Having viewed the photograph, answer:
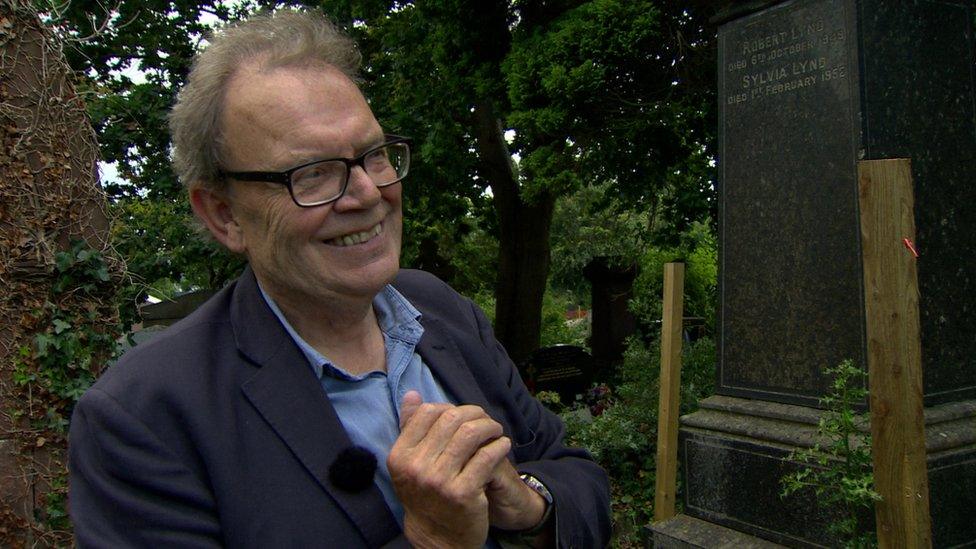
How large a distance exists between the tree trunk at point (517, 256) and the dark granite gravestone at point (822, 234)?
739cm

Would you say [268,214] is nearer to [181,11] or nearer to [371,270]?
[371,270]

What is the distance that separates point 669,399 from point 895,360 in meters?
2.50

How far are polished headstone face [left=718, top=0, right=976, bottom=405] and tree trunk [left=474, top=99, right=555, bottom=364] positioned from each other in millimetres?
7438

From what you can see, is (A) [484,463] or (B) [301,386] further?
(B) [301,386]

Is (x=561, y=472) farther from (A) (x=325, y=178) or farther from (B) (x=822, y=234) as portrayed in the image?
Answer: (B) (x=822, y=234)

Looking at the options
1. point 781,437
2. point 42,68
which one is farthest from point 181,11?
point 781,437

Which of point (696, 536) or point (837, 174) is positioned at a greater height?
point (837, 174)

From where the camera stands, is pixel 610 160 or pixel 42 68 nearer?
pixel 42 68

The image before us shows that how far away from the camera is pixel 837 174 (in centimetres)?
446

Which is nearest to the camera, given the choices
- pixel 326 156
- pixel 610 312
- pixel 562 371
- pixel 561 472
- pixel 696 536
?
pixel 326 156

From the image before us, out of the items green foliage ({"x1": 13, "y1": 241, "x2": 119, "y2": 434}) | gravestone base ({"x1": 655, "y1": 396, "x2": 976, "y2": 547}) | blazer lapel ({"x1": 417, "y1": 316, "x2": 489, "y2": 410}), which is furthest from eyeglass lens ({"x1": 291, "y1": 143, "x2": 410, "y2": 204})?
gravestone base ({"x1": 655, "y1": 396, "x2": 976, "y2": 547})

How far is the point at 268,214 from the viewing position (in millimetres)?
1624

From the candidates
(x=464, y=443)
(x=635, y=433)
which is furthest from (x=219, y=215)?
(x=635, y=433)

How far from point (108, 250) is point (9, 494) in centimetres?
110
